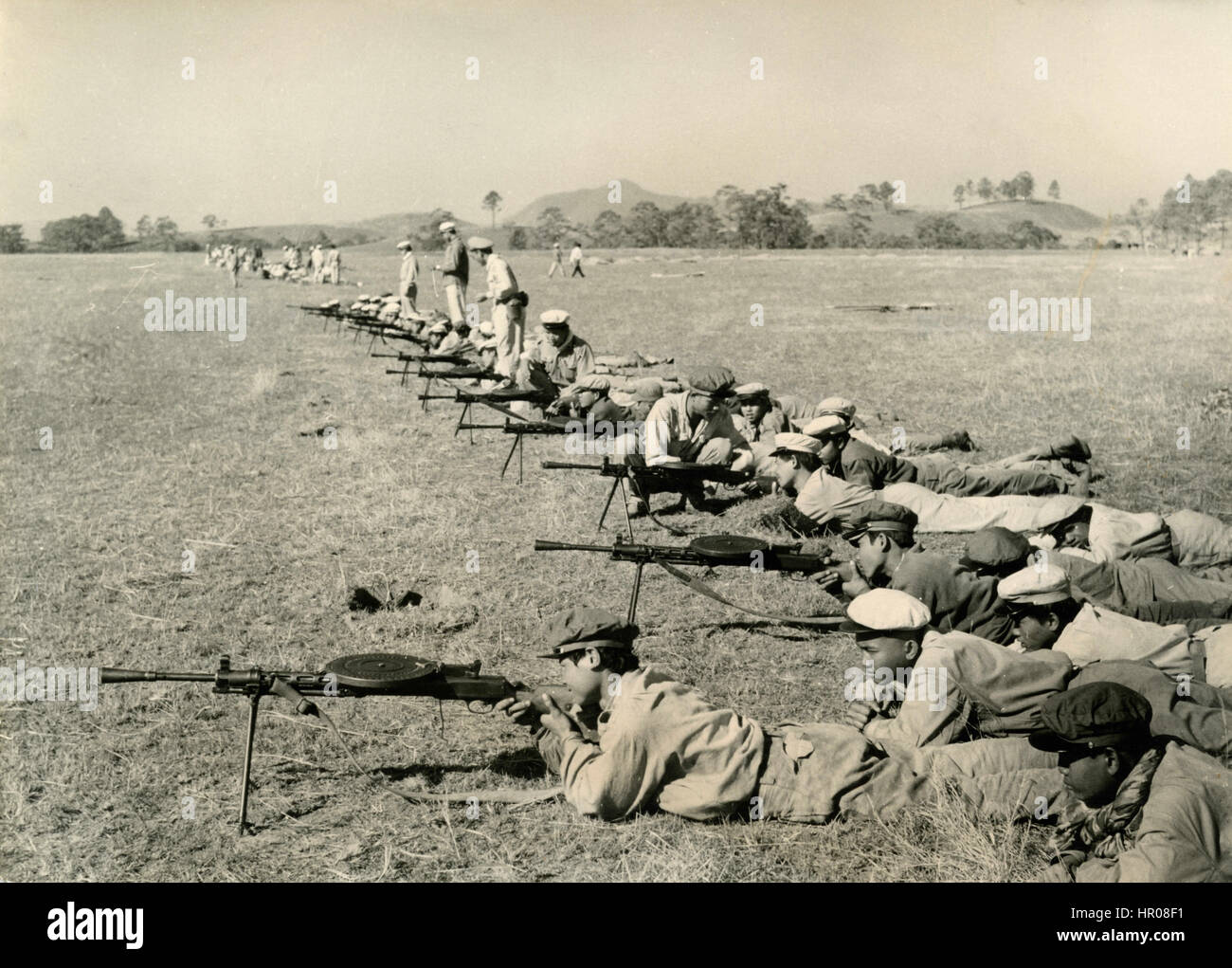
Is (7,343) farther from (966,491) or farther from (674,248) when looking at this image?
(674,248)

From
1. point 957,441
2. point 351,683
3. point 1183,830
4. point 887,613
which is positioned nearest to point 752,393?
point 957,441

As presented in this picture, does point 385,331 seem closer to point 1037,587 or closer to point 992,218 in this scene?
point 1037,587

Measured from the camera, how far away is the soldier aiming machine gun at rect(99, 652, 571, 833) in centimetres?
463

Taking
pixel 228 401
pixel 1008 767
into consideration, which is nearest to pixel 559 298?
A: pixel 228 401

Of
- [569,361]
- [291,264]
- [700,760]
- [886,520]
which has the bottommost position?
[700,760]

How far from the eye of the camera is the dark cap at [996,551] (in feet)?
20.3

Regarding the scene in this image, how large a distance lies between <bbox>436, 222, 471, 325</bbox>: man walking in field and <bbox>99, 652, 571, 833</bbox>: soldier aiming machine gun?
16474 millimetres

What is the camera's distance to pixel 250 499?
1049 centimetres

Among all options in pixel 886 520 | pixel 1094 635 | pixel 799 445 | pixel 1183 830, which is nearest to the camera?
pixel 1183 830

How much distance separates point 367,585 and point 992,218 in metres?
72.0

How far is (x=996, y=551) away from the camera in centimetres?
621

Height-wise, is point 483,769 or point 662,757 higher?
point 662,757

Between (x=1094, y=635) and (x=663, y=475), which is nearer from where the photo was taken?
(x=1094, y=635)

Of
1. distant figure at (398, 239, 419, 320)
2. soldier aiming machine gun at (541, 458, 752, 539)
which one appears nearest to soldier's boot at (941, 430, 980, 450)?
soldier aiming machine gun at (541, 458, 752, 539)
